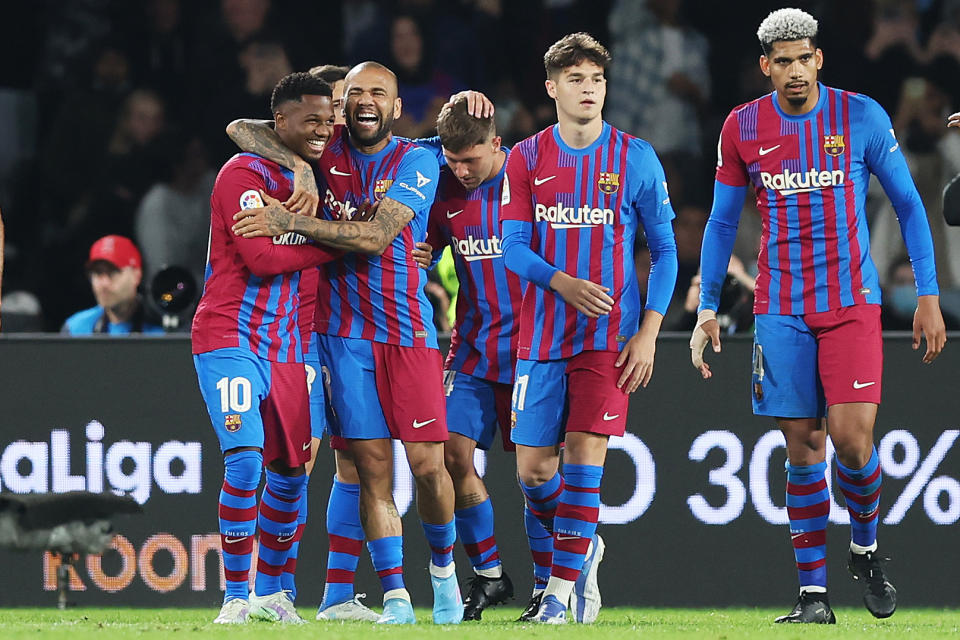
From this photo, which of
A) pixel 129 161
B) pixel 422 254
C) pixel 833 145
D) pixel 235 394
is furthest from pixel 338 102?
pixel 129 161

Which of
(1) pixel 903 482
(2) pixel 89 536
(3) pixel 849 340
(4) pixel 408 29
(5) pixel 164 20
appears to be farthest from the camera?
(5) pixel 164 20

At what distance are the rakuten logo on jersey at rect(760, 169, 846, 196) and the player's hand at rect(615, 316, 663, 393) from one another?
759mm

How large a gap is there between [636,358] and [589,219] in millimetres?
573

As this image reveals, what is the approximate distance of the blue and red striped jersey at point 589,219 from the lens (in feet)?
19.9

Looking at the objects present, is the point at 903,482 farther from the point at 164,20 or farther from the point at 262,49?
the point at 164,20

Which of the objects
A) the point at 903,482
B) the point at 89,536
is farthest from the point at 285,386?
the point at 903,482

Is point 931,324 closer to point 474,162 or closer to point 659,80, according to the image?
point 474,162

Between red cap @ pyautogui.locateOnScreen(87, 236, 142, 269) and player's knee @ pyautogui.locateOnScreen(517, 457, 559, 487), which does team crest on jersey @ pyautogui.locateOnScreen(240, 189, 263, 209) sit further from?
red cap @ pyautogui.locateOnScreen(87, 236, 142, 269)

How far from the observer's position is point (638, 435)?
7395 mm

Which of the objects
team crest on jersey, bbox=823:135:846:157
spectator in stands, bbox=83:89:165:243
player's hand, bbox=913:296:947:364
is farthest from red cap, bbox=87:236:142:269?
player's hand, bbox=913:296:947:364

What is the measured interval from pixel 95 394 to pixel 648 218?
293 cm

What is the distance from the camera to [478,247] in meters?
6.61

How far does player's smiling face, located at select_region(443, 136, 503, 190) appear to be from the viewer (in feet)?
21.2

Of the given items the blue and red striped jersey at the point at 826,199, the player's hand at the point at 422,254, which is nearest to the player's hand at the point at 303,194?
the player's hand at the point at 422,254
